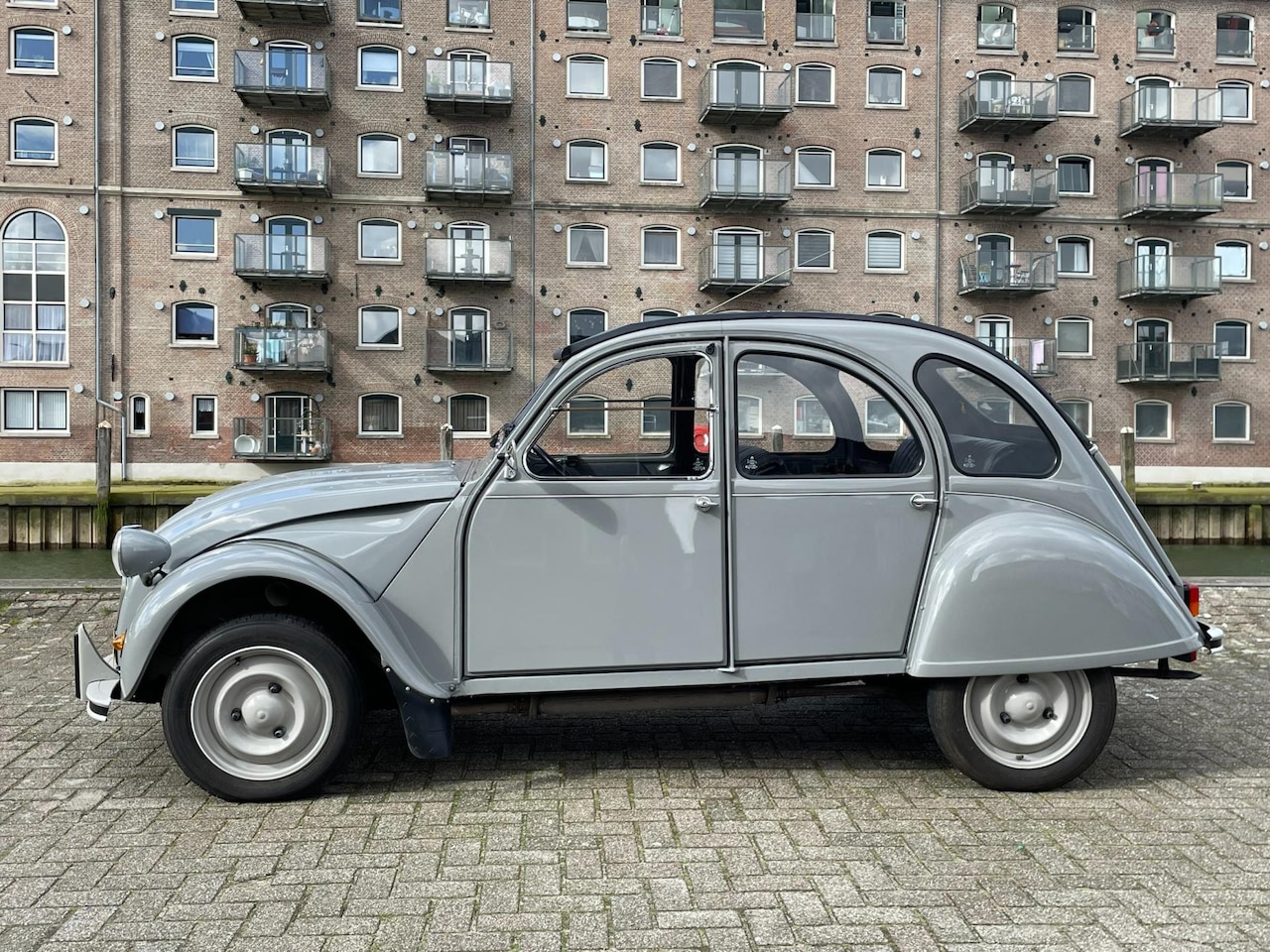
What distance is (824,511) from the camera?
4984mm

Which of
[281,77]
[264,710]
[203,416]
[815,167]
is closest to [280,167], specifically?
[281,77]

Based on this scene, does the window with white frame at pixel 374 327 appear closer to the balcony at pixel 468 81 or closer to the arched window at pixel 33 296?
the balcony at pixel 468 81

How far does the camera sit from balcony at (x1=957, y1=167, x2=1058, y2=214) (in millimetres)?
39656

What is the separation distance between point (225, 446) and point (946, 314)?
87.8ft

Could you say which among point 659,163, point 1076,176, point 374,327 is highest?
point 659,163

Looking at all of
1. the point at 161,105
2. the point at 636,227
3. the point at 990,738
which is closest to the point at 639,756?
the point at 990,738

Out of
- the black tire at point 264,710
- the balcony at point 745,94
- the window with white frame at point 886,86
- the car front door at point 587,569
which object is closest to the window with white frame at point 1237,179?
the window with white frame at point 886,86

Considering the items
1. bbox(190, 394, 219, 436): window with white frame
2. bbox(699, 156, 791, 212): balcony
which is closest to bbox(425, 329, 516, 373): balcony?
bbox(190, 394, 219, 436): window with white frame

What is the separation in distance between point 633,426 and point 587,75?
3775cm

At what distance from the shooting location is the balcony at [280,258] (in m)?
37.6

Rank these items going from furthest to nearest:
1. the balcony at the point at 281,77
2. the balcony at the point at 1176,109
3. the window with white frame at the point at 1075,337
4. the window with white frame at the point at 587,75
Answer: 1. the window with white frame at the point at 1075,337
2. the balcony at the point at 1176,109
3. the window with white frame at the point at 587,75
4. the balcony at the point at 281,77

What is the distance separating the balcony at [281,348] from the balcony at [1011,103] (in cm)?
2498

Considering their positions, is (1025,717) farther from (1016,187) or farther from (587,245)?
(1016,187)

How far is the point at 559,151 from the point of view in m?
39.8
